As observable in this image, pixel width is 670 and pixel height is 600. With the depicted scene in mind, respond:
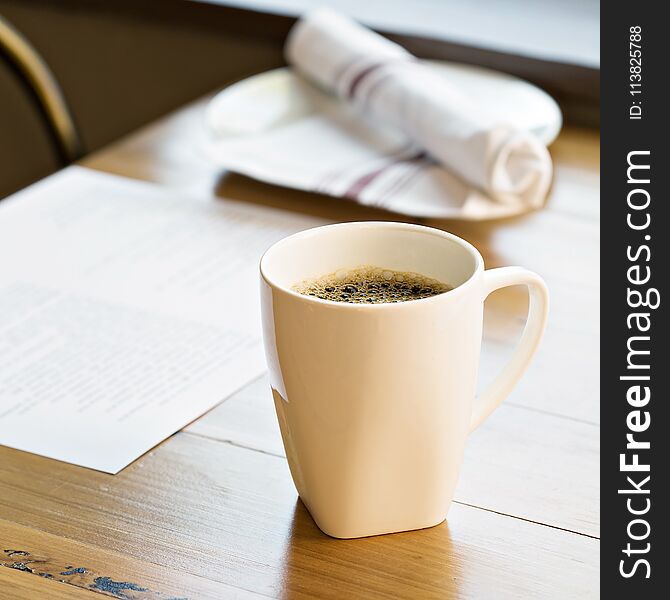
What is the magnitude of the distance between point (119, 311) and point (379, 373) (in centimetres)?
36

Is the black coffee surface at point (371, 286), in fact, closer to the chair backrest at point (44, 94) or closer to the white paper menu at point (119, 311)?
the white paper menu at point (119, 311)

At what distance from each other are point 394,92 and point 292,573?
653mm

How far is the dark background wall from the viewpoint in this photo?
154cm

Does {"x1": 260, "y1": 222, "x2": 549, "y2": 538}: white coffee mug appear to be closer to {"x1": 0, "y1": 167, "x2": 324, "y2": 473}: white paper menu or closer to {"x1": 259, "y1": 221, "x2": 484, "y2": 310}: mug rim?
{"x1": 259, "y1": 221, "x2": 484, "y2": 310}: mug rim

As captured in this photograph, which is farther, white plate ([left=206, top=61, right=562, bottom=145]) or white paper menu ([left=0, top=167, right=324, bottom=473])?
white plate ([left=206, top=61, right=562, bottom=145])


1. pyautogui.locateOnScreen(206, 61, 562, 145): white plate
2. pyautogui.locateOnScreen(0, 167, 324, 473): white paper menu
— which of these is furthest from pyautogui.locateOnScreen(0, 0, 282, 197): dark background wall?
pyautogui.locateOnScreen(0, 167, 324, 473): white paper menu

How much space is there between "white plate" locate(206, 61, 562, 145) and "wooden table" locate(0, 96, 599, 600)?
43 centimetres

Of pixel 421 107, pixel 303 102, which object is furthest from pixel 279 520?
pixel 303 102

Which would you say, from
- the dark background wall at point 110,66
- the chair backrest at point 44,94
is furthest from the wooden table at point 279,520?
the dark background wall at point 110,66

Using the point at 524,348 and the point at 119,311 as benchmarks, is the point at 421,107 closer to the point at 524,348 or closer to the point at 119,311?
the point at 119,311

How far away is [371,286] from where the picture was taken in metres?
0.53

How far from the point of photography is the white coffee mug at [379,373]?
467mm

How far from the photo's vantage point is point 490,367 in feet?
2.26

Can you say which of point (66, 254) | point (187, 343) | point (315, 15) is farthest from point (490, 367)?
point (315, 15)
